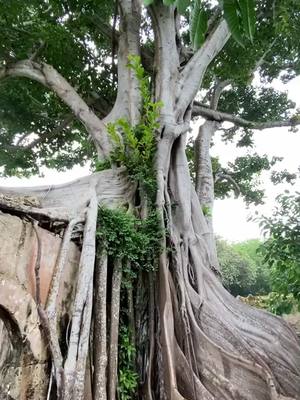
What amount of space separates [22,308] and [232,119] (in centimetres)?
504

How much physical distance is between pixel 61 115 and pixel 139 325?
4.75 meters

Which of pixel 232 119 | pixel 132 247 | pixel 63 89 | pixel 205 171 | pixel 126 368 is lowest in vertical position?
pixel 126 368

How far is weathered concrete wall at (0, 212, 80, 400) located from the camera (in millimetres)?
2049

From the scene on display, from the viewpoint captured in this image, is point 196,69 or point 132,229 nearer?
point 132,229

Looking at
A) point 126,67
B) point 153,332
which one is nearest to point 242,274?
point 126,67

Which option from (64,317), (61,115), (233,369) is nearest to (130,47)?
(61,115)

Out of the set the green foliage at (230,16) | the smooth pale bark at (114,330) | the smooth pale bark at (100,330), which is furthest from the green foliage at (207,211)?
the green foliage at (230,16)

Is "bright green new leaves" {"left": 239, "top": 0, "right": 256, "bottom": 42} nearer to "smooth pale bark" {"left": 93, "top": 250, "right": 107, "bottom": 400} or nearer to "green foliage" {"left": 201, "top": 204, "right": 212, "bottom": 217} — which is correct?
"smooth pale bark" {"left": 93, "top": 250, "right": 107, "bottom": 400}

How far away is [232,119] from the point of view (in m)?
6.20

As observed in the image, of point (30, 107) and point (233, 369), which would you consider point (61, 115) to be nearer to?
point (30, 107)

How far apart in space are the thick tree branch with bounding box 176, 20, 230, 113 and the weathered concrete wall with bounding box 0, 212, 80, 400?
2.60m

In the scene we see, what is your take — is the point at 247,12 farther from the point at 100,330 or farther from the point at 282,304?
the point at 282,304

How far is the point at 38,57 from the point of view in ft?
15.8

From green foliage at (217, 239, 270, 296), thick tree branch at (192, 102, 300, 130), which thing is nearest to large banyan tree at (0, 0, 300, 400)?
thick tree branch at (192, 102, 300, 130)
